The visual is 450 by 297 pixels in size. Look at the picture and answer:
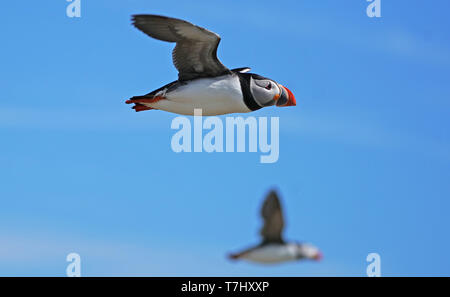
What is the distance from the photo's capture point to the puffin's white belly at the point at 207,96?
441 inches

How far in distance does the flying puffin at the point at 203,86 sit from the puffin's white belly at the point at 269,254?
3.62m

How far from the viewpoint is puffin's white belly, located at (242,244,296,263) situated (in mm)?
8062

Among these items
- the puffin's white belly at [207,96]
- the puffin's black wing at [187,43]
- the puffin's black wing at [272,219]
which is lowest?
the puffin's black wing at [272,219]

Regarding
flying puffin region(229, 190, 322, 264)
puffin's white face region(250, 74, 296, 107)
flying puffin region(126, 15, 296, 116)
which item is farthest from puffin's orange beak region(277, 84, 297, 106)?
flying puffin region(229, 190, 322, 264)

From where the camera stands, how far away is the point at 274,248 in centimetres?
809

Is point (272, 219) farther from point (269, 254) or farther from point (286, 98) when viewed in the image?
point (286, 98)

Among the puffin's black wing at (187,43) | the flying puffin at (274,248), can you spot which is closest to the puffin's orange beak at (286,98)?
the puffin's black wing at (187,43)

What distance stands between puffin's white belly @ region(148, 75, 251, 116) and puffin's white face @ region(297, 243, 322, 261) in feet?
11.6

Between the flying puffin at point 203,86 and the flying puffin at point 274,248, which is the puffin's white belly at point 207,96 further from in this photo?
the flying puffin at point 274,248

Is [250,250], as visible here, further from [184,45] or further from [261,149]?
[184,45]

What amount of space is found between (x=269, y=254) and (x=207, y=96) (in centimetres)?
374

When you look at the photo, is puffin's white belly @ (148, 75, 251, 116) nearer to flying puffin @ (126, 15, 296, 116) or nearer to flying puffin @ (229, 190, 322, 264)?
flying puffin @ (126, 15, 296, 116)
